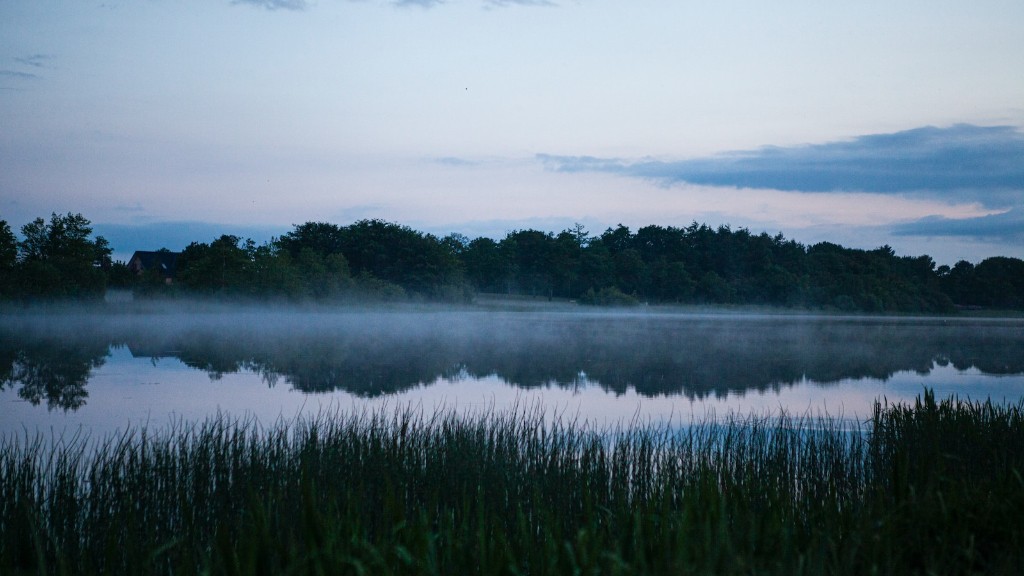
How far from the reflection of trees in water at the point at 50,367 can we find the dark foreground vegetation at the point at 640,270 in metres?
22.8

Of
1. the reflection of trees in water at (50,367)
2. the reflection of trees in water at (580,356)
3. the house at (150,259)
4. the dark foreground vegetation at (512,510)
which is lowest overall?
the reflection of trees in water at (580,356)

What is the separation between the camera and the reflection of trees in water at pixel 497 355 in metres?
19.2

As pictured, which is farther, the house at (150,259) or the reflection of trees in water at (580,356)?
the house at (150,259)

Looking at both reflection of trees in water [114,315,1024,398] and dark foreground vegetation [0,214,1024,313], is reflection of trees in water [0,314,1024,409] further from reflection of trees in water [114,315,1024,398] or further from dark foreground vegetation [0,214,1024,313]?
dark foreground vegetation [0,214,1024,313]

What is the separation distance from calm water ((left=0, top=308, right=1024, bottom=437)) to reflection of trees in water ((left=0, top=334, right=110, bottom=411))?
0.19 feet

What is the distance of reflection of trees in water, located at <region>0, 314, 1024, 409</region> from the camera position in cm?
Result: 1923

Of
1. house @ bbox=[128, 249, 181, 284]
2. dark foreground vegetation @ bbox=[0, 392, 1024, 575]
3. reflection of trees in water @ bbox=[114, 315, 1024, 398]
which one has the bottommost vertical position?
reflection of trees in water @ bbox=[114, 315, 1024, 398]

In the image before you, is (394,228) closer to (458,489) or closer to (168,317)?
(168,317)

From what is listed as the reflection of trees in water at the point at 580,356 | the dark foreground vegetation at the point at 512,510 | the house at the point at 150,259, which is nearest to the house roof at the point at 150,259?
the house at the point at 150,259

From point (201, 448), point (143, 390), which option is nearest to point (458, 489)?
point (201, 448)

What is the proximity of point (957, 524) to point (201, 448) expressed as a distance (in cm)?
560

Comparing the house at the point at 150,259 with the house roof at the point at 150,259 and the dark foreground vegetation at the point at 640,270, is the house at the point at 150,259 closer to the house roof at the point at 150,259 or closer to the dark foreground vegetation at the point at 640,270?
the house roof at the point at 150,259

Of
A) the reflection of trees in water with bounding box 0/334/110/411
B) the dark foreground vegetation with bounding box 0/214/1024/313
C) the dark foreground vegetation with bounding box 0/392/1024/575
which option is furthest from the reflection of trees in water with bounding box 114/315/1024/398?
the dark foreground vegetation with bounding box 0/214/1024/313

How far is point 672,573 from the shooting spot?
3104mm
